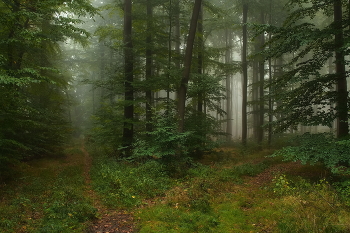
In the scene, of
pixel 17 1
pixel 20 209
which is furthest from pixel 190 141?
pixel 17 1

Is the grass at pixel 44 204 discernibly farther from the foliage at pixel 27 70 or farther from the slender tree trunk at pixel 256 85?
the slender tree trunk at pixel 256 85

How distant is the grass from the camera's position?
5.52 metres

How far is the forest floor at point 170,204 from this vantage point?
5.46 metres

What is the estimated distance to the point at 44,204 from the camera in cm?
679

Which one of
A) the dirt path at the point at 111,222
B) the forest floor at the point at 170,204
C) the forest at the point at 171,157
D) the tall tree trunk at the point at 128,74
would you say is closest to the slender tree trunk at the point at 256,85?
the forest at the point at 171,157

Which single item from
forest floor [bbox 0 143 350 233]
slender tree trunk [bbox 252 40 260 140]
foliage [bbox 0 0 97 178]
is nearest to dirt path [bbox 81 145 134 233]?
forest floor [bbox 0 143 350 233]

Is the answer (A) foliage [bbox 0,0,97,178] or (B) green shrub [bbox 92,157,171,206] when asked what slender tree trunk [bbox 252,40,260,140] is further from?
(A) foliage [bbox 0,0,97,178]

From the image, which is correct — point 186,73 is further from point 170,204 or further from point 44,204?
point 44,204

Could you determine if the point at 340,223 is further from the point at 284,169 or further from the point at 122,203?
the point at 284,169

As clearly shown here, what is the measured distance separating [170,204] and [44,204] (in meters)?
3.71

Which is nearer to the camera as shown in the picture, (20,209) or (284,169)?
(20,209)

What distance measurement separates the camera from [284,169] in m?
11.1

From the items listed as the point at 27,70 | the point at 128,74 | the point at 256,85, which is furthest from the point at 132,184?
the point at 256,85

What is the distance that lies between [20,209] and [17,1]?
7.62m
